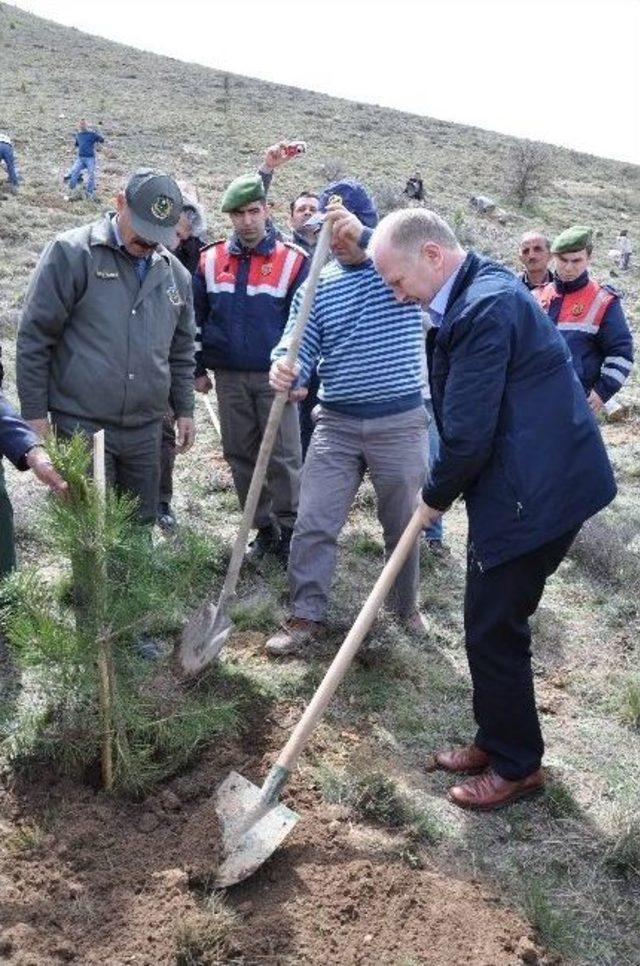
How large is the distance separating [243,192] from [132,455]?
157 centimetres

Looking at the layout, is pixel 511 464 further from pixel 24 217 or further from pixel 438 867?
pixel 24 217

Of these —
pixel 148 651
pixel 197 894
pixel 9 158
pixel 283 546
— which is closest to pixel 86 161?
pixel 9 158

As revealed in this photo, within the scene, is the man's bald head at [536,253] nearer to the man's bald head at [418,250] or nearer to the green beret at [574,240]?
the green beret at [574,240]

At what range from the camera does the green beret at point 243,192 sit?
4.55m

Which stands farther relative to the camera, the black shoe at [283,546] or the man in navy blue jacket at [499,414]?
the black shoe at [283,546]

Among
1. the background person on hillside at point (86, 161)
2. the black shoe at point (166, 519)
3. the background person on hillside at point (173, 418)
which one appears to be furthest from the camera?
the background person on hillside at point (86, 161)

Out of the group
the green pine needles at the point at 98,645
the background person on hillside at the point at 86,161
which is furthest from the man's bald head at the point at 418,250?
the background person on hillside at the point at 86,161

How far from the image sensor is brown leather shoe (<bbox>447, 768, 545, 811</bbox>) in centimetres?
333

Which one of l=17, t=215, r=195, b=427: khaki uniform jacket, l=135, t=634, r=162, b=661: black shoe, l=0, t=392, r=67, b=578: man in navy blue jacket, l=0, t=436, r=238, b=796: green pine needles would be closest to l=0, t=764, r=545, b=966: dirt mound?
l=0, t=436, r=238, b=796: green pine needles

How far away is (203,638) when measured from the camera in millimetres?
3914

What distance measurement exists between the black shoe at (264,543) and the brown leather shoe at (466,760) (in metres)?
2.11

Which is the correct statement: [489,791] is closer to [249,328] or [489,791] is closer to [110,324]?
[110,324]

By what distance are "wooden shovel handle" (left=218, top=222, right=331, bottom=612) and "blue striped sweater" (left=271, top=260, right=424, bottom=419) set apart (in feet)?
0.86

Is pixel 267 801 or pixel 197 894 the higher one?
pixel 267 801
